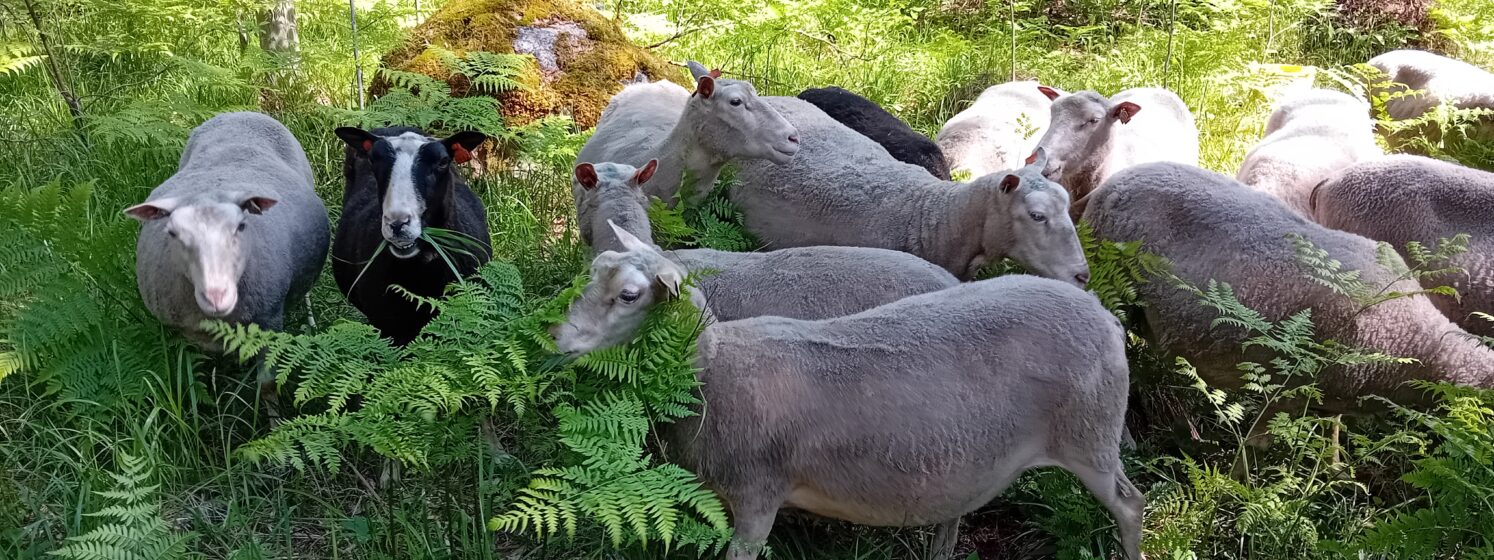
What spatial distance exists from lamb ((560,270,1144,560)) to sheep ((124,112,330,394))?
6.25 ft

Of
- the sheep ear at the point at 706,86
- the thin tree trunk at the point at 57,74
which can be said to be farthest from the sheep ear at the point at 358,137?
the thin tree trunk at the point at 57,74

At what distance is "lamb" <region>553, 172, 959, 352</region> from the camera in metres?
3.75

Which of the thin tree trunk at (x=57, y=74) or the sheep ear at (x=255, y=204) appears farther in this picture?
the thin tree trunk at (x=57, y=74)

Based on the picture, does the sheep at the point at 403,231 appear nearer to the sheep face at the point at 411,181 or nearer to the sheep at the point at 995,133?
the sheep face at the point at 411,181

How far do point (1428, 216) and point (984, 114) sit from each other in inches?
116

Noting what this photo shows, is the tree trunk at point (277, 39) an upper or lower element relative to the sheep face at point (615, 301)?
lower

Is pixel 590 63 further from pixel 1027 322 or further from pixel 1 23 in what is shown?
pixel 1027 322

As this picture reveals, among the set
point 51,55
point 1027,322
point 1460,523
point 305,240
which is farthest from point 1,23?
point 1460,523

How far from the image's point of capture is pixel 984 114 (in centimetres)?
774

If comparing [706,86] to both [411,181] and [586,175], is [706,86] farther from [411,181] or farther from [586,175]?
[411,181]

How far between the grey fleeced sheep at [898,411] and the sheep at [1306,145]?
329cm

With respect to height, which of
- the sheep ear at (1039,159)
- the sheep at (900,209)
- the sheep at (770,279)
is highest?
the sheep at (770,279)

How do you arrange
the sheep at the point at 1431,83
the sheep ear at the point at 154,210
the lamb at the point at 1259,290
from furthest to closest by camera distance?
the sheep at the point at 1431,83
the lamb at the point at 1259,290
the sheep ear at the point at 154,210

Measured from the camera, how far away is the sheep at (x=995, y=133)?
7305 millimetres
